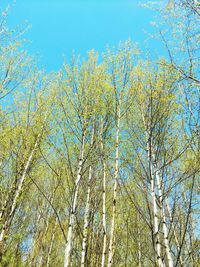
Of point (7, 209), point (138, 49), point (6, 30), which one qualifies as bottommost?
point (7, 209)

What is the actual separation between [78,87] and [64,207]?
6.69m

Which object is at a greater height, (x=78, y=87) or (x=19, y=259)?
(x=78, y=87)

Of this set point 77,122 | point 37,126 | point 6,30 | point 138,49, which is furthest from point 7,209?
point 138,49

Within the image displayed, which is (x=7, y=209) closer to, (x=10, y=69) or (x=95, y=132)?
(x=95, y=132)

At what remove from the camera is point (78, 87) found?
20.1 ft

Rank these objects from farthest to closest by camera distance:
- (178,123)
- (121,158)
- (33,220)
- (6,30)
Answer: (33,220) → (121,158) → (178,123) → (6,30)

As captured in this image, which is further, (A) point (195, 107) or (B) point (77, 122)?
(B) point (77, 122)

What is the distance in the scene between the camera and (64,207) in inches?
443

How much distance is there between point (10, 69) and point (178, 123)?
4756 millimetres

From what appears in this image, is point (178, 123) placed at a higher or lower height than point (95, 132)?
higher

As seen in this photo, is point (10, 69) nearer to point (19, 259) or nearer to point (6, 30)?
point (6, 30)


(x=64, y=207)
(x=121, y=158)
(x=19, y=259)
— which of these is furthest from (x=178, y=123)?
(x=19, y=259)

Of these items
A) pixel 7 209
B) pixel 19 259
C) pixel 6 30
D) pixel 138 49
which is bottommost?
pixel 19 259

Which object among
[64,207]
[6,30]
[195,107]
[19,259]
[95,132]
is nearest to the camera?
[195,107]
